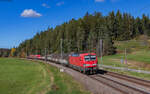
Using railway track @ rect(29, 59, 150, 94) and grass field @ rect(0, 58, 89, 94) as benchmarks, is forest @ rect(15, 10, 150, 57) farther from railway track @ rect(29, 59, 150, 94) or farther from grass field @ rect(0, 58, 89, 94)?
railway track @ rect(29, 59, 150, 94)

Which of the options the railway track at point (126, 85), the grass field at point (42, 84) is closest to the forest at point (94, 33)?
the grass field at point (42, 84)

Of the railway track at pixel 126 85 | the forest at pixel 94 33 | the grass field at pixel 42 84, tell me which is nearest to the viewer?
the railway track at pixel 126 85

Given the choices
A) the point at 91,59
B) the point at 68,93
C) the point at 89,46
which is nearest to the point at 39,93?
the point at 68,93

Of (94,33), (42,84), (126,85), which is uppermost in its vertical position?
(94,33)

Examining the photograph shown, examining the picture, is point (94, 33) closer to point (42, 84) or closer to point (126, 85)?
point (42, 84)

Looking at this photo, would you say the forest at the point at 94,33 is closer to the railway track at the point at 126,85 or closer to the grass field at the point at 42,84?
the grass field at the point at 42,84

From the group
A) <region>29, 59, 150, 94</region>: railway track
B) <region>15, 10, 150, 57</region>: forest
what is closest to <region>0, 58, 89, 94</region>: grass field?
<region>29, 59, 150, 94</region>: railway track

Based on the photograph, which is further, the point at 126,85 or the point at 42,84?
the point at 42,84

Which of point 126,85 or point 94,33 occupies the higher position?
point 94,33

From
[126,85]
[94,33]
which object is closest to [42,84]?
[126,85]

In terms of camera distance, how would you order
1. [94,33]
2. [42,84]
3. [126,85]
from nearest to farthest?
1. [126,85]
2. [42,84]
3. [94,33]

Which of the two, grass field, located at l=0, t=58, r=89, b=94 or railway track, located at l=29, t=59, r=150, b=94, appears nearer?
railway track, located at l=29, t=59, r=150, b=94

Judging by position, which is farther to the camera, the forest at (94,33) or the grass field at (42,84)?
the forest at (94,33)

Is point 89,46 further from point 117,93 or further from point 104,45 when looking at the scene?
point 117,93
